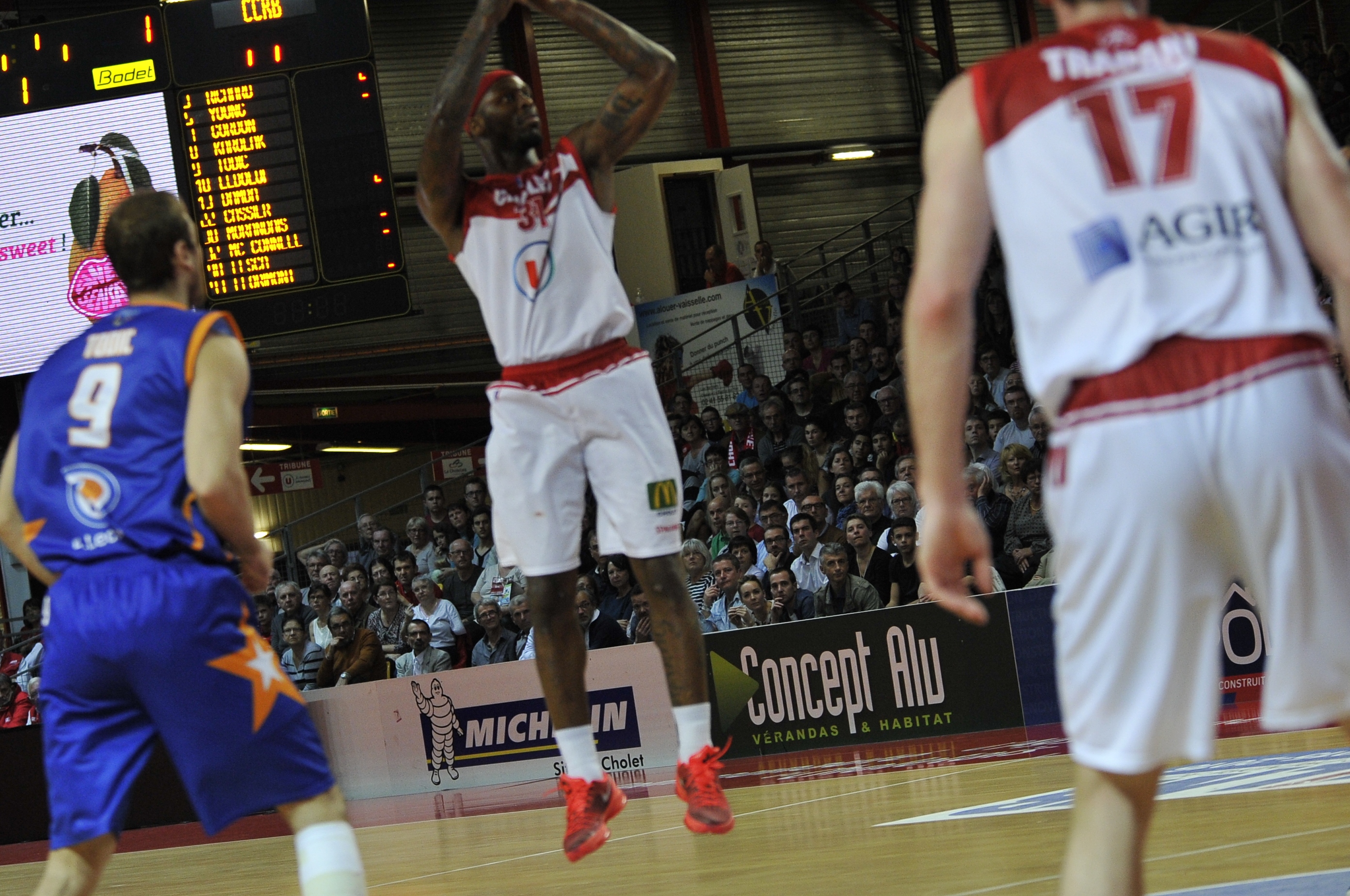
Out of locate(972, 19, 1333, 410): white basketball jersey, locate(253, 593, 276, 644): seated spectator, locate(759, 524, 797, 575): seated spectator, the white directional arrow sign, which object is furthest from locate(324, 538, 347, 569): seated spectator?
locate(972, 19, 1333, 410): white basketball jersey

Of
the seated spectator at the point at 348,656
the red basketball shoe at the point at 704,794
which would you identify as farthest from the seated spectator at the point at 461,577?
the red basketball shoe at the point at 704,794

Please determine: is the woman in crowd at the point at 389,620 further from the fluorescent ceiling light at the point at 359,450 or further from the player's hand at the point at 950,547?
the player's hand at the point at 950,547

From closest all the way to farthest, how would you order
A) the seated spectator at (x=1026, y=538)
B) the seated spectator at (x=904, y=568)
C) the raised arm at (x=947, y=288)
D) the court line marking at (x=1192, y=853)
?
the raised arm at (x=947, y=288) → the court line marking at (x=1192, y=853) → the seated spectator at (x=1026, y=538) → the seated spectator at (x=904, y=568)

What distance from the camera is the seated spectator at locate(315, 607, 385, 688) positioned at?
39.7ft

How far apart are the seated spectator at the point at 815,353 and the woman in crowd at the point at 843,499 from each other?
2763 mm

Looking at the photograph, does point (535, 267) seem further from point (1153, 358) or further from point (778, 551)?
point (778, 551)

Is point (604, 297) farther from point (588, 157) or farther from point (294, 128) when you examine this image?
point (294, 128)

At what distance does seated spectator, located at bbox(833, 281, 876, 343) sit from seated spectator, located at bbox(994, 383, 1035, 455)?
338 cm

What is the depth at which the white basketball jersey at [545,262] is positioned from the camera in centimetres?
455

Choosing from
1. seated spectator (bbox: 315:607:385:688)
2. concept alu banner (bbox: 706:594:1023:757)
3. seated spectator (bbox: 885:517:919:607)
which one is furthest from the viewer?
seated spectator (bbox: 315:607:385:688)

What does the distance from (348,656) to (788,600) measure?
4241 millimetres

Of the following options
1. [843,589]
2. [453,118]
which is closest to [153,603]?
[453,118]

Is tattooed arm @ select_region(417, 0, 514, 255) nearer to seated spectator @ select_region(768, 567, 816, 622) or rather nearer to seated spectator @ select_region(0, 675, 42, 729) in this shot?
seated spectator @ select_region(768, 567, 816, 622)

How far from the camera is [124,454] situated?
10.2 ft
